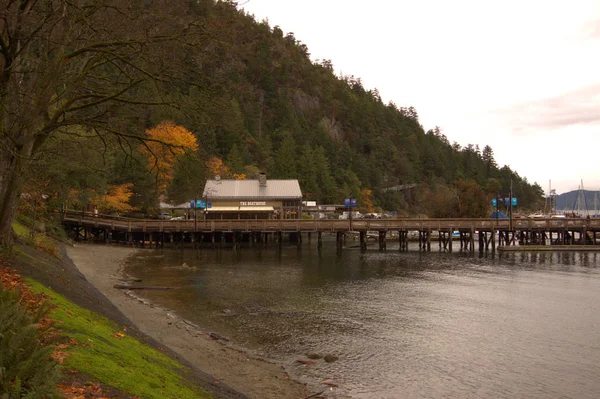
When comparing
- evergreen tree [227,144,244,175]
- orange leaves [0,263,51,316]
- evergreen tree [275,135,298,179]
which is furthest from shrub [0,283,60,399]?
evergreen tree [275,135,298,179]

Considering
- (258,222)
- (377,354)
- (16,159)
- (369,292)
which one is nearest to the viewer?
(16,159)

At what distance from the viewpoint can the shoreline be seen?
12233 mm

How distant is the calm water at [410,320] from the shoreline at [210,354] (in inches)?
31.9

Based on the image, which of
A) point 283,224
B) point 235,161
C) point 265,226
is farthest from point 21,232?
point 235,161

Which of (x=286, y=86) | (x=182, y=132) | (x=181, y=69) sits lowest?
(x=181, y=69)

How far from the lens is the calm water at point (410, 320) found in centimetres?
1378

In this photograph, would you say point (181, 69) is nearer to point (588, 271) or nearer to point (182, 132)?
point (588, 271)

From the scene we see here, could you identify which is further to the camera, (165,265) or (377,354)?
Answer: (165,265)

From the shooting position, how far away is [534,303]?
25.3 meters

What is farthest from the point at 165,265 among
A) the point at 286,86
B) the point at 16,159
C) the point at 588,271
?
the point at 286,86

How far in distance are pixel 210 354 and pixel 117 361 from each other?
632 cm

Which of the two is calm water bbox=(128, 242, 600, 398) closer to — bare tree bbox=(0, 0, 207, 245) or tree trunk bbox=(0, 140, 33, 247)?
tree trunk bbox=(0, 140, 33, 247)

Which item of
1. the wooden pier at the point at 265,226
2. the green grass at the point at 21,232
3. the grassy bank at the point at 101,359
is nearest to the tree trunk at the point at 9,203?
the grassy bank at the point at 101,359

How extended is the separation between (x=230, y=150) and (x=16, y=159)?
7822 centimetres
